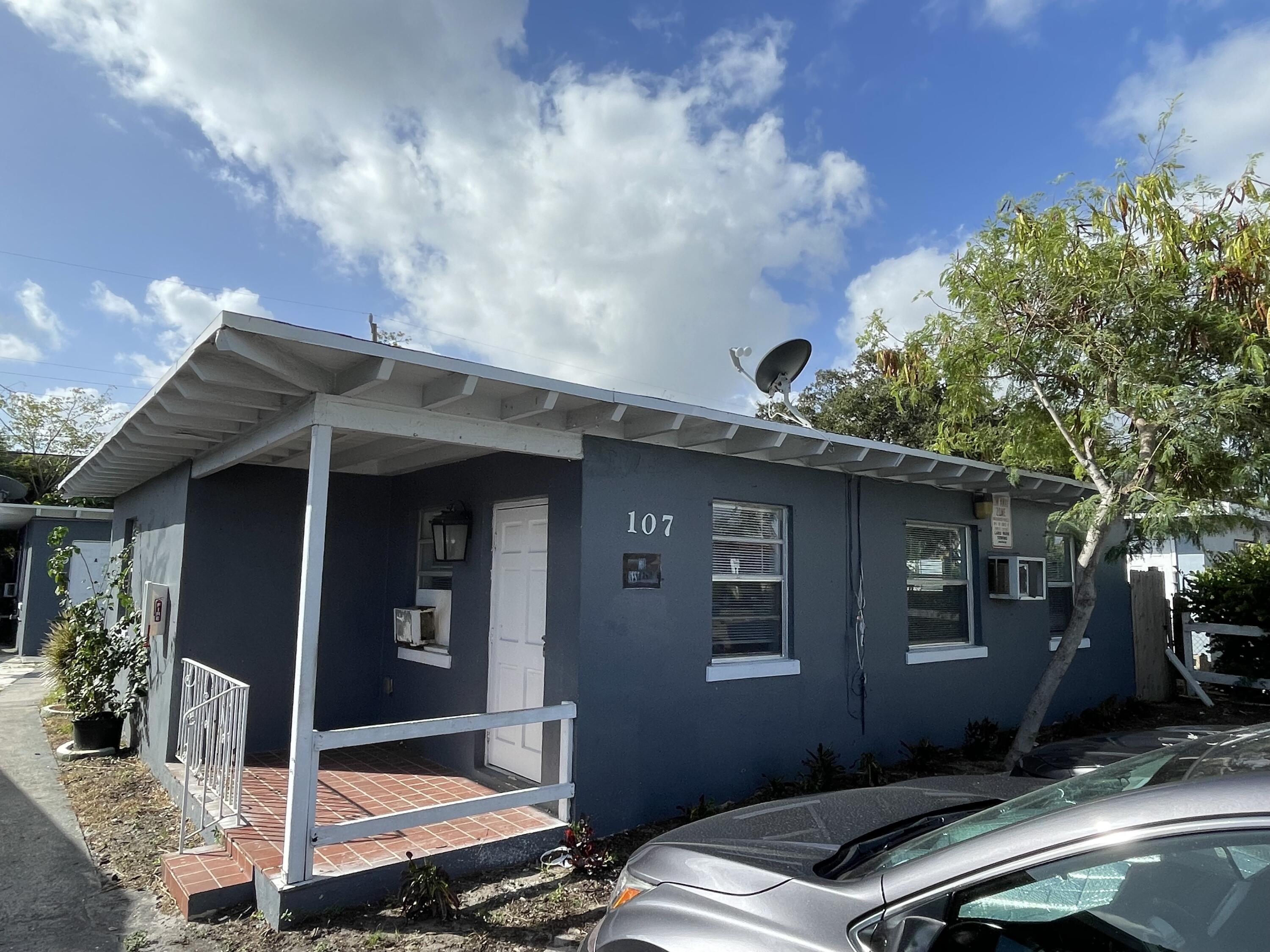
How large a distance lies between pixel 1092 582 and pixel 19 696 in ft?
44.7

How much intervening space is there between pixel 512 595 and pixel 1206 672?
1038 cm

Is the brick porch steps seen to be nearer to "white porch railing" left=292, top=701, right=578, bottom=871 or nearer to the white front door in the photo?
"white porch railing" left=292, top=701, right=578, bottom=871

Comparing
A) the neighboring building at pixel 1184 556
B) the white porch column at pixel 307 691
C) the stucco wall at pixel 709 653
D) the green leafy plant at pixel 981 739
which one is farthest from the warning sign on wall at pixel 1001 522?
the neighboring building at pixel 1184 556

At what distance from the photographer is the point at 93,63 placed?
25.0ft

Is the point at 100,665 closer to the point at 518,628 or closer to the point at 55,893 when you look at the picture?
the point at 55,893

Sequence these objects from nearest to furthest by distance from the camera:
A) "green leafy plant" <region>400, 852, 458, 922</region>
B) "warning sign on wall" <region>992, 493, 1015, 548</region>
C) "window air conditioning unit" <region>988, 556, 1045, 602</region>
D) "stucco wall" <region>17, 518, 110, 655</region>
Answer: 1. "green leafy plant" <region>400, 852, 458, 922</region>
2. "window air conditioning unit" <region>988, 556, 1045, 602</region>
3. "warning sign on wall" <region>992, 493, 1015, 548</region>
4. "stucco wall" <region>17, 518, 110, 655</region>

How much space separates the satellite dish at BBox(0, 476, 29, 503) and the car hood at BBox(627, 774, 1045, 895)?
54.6 feet

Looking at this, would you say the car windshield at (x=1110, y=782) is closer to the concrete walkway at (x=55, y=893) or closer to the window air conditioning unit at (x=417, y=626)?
the concrete walkway at (x=55, y=893)

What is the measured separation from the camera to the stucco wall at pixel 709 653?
543cm

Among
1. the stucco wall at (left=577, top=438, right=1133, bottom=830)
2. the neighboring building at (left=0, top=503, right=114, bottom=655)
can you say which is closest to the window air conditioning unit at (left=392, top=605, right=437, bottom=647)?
the stucco wall at (left=577, top=438, right=1133, bottom=830)

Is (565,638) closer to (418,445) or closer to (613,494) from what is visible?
(613,494)

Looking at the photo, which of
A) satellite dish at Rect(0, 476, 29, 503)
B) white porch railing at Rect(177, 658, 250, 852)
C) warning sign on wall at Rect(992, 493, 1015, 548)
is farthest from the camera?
satellite dish at Rect(0, 476, 29, 503)

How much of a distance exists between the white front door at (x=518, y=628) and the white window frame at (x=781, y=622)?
132 cm

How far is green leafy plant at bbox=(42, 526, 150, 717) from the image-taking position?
25.1 feet
